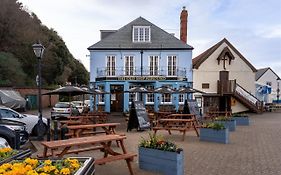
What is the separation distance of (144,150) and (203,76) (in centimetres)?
2826

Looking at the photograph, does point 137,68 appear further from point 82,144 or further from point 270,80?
point 270,80

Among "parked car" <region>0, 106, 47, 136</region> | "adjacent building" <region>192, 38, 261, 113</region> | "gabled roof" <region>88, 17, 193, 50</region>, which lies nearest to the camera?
"parked car" <region>0, 106, 47, 136</region>

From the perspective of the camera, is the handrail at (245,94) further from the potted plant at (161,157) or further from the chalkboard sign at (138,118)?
the potted plant at (161,157)

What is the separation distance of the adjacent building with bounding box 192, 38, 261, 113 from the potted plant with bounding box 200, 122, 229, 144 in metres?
21.1

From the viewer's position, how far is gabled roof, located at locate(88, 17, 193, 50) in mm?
33875

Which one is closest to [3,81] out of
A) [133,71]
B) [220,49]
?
[133,71]

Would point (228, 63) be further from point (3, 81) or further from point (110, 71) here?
point (3, 81)

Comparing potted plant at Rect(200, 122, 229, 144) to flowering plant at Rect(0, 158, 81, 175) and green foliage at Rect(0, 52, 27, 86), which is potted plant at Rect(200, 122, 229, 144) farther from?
green foliage at Rect(0, 52, 27, 86)

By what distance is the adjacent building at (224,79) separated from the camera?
35062 mm

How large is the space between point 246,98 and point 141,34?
13.0m

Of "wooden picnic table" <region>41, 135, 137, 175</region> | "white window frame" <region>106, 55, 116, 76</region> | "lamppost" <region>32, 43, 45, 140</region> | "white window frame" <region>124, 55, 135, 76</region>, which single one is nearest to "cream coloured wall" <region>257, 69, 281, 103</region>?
"white window frame" <region>124, 55, 135, 76</region>

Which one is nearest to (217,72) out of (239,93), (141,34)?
(239,93)

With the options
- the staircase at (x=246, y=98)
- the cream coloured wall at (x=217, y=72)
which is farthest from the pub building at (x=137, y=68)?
the staircase at (x=246, y=98)

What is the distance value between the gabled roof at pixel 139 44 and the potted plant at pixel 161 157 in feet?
86.5
